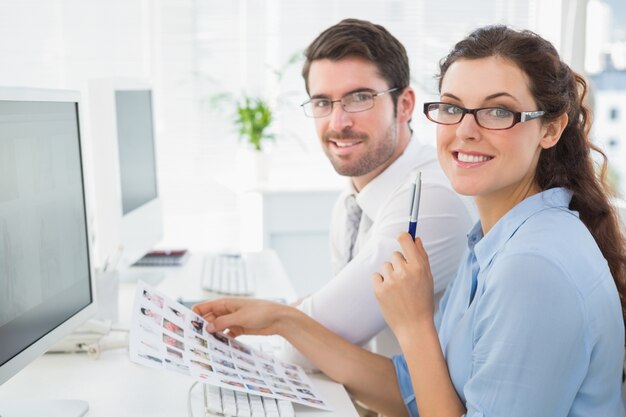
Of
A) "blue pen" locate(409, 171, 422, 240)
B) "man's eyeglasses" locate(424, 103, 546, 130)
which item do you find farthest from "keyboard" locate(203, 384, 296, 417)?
"man's eyeglasses" locate(424, 103, 546, 130)

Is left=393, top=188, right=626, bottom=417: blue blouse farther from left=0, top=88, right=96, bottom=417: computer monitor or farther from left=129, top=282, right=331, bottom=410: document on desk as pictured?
left=0, top=88, right=96, bottom=417: computer monitor

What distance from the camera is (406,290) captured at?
1202 mm

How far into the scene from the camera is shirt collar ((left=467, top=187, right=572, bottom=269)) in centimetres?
110

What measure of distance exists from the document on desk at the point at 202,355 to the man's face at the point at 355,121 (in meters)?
0.57

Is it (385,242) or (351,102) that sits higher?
(351,102)

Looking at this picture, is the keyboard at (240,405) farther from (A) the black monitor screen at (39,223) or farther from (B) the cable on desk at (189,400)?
(A) the black monitor screen at (39,223)

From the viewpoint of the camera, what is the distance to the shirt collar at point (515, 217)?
3.61 ft

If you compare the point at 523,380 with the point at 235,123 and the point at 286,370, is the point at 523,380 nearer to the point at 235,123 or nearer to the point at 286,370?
the point at 286,370

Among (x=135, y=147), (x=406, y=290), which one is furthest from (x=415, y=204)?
(x=135, y=147)

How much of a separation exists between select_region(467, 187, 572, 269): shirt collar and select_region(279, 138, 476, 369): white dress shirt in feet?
0.99

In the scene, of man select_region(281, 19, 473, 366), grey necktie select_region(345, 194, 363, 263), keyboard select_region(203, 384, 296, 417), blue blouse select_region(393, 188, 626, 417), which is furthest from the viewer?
grey necktie select_region(345, 194, 363, 263)

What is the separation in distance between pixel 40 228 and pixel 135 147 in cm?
96

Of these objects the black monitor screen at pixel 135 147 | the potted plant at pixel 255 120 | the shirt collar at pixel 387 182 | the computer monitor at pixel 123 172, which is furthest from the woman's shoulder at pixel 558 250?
the potted plant at pixel 255 120

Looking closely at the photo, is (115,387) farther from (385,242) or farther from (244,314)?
(385,242)
